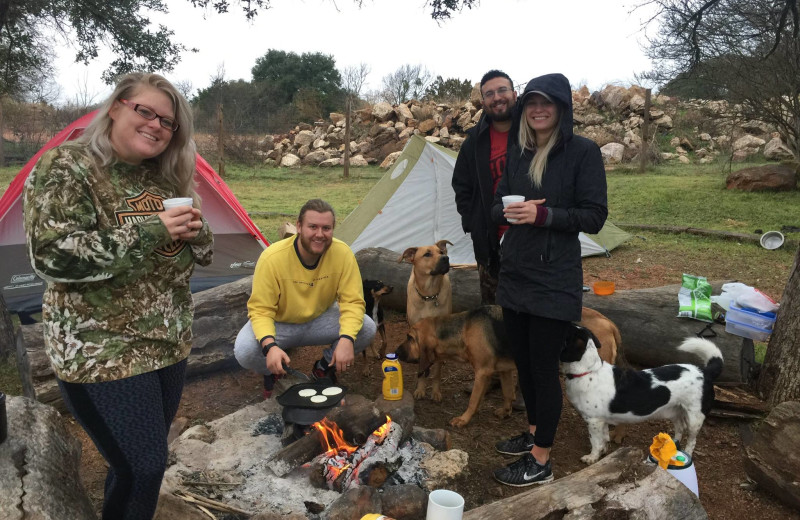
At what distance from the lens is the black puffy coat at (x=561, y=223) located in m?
2.58

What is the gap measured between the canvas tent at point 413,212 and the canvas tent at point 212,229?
5.09 feet

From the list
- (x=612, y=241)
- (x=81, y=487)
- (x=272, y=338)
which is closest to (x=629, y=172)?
(x=612, y=241)

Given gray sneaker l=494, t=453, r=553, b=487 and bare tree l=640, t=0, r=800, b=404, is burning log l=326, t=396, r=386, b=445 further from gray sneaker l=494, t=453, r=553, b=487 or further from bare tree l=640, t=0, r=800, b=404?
bare tree l=640, t=0, r=800, b=404

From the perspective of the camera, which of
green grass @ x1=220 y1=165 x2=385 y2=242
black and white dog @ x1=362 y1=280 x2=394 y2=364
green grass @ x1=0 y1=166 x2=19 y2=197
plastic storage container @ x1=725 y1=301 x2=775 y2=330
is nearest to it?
plastic storage container @ x1=725 y1=301 x2=775 y2=330

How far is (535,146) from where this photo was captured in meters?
2.77

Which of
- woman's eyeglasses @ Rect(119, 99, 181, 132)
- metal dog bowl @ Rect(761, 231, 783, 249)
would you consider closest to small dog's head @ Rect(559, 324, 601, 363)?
woman's eyeglasses @ Rect(119, 99, 181, 132)

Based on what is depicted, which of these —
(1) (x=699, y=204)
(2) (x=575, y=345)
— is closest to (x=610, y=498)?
(2) (x=575, y=345)

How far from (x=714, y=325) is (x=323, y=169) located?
19589 millimetres

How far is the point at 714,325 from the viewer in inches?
167

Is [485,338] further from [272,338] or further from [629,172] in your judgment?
[629,172]

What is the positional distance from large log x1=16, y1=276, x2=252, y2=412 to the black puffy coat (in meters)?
2.84

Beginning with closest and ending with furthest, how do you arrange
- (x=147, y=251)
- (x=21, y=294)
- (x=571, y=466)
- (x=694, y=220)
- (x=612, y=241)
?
1. (x=147, y=251)
2. (x=571, y=466)
3. (x=21, y=294)
4. (x=612, y=241)
5. (x=694, y=220)

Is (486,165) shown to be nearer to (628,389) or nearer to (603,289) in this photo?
(628,389)

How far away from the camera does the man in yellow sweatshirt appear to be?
3.38m
